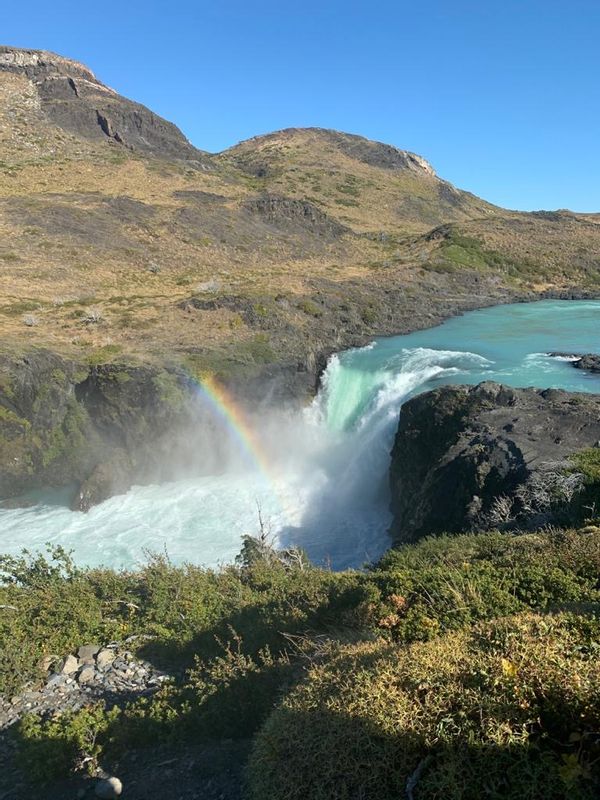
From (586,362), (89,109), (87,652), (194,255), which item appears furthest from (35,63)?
(87,652)

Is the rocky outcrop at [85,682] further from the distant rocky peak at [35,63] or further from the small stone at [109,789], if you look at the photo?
the distant rocky peak at [35,63]

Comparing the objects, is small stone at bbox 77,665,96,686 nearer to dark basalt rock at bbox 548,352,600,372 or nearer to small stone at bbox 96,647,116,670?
small stone at bbox 96,647,116,670

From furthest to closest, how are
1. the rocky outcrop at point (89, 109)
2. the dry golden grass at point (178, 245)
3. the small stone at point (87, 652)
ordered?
the rocky outcrop at point (89, 109)
the dry golden grass at point (178, 245)
the small stone at point (87, 652)

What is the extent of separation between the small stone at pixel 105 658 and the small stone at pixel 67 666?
276 millimetres

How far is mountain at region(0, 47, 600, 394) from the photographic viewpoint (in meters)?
28.6

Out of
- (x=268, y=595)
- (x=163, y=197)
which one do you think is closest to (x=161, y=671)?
(x=268, y=595)

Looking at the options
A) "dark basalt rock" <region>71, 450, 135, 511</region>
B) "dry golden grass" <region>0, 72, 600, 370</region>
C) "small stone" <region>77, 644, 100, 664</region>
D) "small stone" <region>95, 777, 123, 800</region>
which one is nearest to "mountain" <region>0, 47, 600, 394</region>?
"dry golden grass" <region>0, 72, 600, 370</region>

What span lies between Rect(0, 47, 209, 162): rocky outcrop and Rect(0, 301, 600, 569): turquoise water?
67549 millimetres

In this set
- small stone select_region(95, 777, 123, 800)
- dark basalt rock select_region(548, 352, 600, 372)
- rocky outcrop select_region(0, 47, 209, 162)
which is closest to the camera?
small stone select_region(95, 777, 123, 800)

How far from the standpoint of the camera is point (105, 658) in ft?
24.3

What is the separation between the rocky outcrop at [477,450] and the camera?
12367 mm

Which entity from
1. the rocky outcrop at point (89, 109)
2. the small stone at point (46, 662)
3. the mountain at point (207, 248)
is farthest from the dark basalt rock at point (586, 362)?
the rocky outcrop at point (89, 109)

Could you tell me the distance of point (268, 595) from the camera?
8352 millimetres

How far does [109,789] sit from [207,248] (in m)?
49.9
